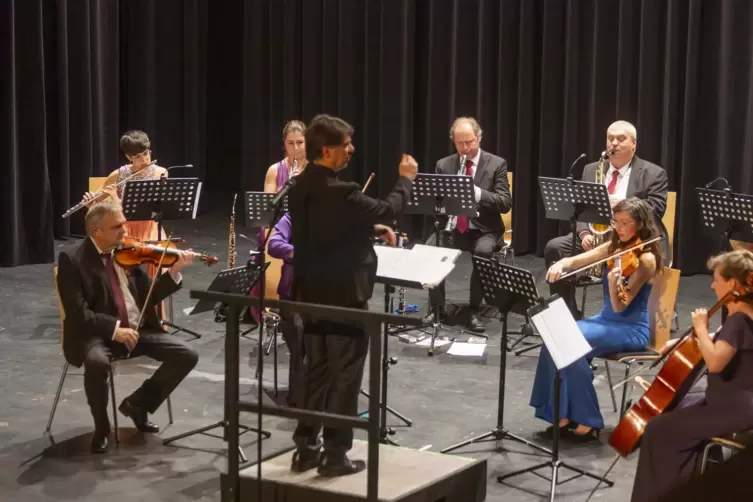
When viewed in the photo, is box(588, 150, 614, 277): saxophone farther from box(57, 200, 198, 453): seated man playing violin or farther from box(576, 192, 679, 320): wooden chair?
box(57, 200, 198, 453): seated man playing violin

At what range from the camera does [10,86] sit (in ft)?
30.8

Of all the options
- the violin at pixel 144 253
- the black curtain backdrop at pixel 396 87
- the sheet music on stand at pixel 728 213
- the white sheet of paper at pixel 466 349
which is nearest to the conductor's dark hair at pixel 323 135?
the violin at pixel 144 253

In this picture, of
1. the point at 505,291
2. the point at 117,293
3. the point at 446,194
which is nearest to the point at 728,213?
the point at 446,194

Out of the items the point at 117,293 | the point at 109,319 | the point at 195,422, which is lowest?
the point at 195,422

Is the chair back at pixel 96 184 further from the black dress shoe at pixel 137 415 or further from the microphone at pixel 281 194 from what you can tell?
the microphone at pixel 281 194

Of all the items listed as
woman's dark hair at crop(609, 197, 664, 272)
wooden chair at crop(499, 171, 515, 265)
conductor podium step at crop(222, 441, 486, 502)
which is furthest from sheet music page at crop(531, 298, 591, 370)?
wooden chair at crop(499, 171, 515, 265)

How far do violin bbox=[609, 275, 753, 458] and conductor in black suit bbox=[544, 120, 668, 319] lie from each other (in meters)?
2.63

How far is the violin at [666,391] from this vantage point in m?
4.36

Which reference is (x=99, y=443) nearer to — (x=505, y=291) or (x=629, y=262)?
(x=505, y=291)

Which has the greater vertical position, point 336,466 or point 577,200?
point 577,200

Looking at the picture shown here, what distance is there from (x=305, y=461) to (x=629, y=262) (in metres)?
2.12

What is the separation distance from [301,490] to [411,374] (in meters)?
2.44

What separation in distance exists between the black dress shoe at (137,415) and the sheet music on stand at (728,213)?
3.52 metres

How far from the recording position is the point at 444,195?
7.03 m
